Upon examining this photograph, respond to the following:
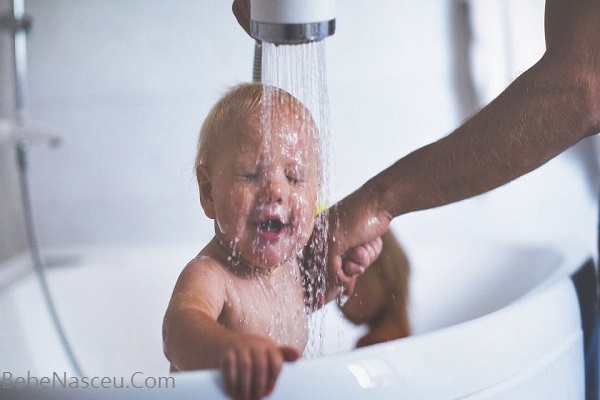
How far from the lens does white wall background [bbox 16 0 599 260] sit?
98cm

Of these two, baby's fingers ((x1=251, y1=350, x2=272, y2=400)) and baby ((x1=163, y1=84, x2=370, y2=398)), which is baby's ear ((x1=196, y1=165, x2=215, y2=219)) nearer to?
baby ((x1=163, y1=84, x2=370, y2=398))

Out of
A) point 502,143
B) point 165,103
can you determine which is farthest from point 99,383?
point 165,103

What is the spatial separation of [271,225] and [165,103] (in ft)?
1.95

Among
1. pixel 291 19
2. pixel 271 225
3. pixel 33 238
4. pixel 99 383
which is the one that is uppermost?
pixel 291 19

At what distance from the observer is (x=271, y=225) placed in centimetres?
53

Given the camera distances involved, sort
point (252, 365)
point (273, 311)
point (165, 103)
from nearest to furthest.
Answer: point (252, 365), point (273, 311), point (165, 103)

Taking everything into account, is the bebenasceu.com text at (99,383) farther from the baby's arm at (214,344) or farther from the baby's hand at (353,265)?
the baby's hand at (353,265)

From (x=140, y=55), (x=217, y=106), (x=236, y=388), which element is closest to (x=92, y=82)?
(x=140, y=55)

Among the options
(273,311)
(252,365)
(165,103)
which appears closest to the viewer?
(252,365)

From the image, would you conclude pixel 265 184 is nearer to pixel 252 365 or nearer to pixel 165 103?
pixel 252 365

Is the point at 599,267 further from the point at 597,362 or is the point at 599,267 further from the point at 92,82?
the point at 92,82

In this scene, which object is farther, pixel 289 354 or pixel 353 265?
pixel 353 265

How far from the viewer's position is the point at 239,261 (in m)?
0.56

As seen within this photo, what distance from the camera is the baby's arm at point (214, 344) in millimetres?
462
